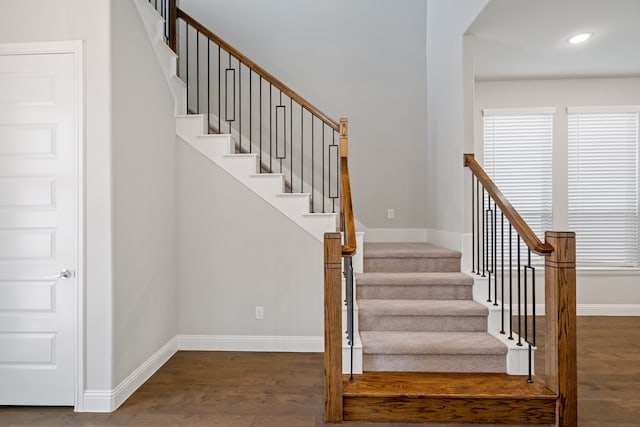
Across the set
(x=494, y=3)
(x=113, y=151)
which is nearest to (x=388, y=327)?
(x=113, y=151)

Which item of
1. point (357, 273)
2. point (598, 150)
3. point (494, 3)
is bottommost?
point (357, 273)

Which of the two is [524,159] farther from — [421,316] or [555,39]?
[421,316]

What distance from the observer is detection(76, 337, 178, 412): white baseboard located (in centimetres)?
267

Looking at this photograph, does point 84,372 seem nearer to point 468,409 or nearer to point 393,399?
point 393,399

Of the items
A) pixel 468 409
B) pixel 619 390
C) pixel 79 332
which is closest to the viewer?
pixel 468 409

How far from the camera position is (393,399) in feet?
8.27

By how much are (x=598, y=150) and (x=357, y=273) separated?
11.6 ft

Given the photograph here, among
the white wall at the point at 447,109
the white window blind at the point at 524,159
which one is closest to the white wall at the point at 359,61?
the white wall at the point at 447,109

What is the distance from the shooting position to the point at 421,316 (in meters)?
3.16

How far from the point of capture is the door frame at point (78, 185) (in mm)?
2674

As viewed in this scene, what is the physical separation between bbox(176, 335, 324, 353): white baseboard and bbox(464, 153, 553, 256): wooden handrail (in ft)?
6.60

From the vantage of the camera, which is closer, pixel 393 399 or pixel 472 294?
pixel 393 399

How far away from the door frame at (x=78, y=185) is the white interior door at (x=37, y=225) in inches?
1.0

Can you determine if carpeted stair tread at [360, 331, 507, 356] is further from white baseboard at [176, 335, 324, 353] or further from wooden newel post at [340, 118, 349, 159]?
wooden newel post at [340, 118, 349, 159]
